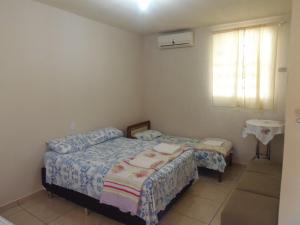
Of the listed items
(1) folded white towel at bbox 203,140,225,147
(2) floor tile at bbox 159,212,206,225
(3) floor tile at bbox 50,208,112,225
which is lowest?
(2) floor tile at bbox 159,212,206,225

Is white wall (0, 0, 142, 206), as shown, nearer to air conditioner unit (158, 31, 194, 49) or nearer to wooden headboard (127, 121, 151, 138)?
wooden headboard (127, 121, 151, 138)

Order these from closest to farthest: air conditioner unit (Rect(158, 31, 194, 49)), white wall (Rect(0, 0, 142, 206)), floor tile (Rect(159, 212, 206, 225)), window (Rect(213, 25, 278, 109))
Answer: floor tile (Rect(159, 212, 206, 225)) → white wall (Rect(0, 0, 142, 206)) → window (Rect(213, 25, 278, 109)) → air conditioner unit (Rect(158, 31, 194, 49))

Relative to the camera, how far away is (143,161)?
2.55 metres

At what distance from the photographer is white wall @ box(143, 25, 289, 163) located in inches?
147

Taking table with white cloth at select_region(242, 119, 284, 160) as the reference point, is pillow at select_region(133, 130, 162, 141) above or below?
below

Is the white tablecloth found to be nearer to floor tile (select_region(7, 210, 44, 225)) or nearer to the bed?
the bed

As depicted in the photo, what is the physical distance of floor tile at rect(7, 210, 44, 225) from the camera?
2.34m

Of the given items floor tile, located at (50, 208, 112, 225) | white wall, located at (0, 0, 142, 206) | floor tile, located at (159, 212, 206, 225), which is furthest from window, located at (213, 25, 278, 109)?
floor tile, located at (50, 208, 112, 225)

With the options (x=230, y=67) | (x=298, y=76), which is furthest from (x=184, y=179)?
(x=230, y=67)

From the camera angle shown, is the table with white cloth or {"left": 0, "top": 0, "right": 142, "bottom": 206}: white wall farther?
the table with white cloth

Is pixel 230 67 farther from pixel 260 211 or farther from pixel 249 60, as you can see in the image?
pixel 260 211

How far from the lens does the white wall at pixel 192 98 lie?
3.73 metres

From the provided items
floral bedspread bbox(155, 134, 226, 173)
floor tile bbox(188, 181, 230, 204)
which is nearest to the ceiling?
floral bedspread bbox(155, 134, 226, 173)

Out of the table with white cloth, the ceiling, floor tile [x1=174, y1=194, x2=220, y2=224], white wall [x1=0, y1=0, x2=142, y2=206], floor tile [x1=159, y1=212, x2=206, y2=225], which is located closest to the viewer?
floor tile [x1=159, y1=212, x2=206, y2=225]
